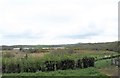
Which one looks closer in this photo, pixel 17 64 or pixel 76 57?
pixel 17 64

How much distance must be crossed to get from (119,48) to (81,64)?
19.5ft

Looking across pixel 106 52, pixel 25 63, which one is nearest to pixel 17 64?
pixel 25 63

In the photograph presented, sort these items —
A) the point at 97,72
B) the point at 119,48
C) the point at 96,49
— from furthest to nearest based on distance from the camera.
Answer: the point at 96,49
the point at 119,48
the point at 97,72

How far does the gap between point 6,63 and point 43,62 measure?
2.98 meters

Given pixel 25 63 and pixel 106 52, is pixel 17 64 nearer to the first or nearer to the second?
pixel 25 63

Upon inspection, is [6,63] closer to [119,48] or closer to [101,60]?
[101,60]

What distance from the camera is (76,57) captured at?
29.8 m

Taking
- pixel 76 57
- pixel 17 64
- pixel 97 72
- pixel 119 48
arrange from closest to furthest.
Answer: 1. pixel 97 72
2. pixel 17 64
3. pixel 76 57
4. pixel 119 48

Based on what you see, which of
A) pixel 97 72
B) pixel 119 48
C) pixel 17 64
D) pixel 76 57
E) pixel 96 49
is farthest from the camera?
pixel 96 49

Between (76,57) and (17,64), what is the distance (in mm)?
5499

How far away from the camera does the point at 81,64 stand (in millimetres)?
28656

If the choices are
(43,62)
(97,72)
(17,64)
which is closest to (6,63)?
(17,64)

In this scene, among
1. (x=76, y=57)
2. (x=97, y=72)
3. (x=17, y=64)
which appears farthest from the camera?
(x=76, y=57)

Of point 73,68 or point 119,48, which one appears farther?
point 119,48
